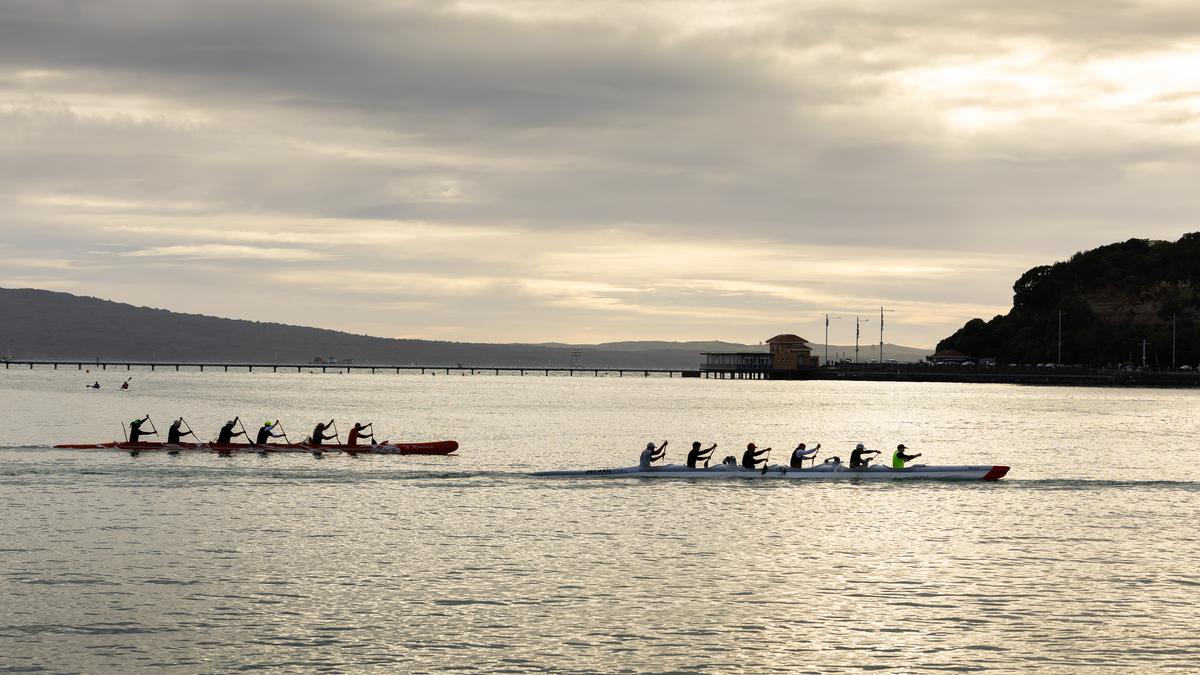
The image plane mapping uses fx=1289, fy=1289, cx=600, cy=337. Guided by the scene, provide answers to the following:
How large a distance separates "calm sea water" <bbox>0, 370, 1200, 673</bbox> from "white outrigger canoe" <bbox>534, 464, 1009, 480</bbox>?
62 centimetres

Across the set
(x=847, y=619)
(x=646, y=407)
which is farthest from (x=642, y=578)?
(x=646, y=407)

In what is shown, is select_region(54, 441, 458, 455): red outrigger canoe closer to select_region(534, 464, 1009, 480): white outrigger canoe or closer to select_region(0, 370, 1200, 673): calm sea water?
select_region(0, 370, 1200, 673): calm sea water

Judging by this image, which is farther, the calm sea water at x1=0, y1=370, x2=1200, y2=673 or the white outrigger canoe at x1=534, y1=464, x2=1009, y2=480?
the white outrigger canoe at x1=534, y1=464, x2=1009, y2=480

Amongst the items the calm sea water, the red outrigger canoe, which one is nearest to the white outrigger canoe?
the calm sea water

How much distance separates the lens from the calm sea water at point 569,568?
25.4 m

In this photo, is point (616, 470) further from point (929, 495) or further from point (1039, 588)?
point (1039, 588)

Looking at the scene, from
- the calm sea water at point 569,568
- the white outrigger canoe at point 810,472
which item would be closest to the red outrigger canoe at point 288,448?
the calm sea water at point 569,568

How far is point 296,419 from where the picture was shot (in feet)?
416

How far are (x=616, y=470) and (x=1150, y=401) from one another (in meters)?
148

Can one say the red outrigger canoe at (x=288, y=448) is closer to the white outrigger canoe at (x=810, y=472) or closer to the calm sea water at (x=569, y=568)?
the calm sea water at (x=569, y=568)

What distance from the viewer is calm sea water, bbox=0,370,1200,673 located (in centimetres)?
2539

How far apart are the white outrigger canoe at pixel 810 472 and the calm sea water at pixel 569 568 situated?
62 centimetres

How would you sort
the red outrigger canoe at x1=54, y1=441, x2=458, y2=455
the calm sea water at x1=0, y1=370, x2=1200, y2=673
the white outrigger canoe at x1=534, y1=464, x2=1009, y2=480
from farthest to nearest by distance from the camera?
1. the red outrigger canoe at x1=54, y1=441, x2=458, y2=455
2. the white outrigger canoe at x1=534, y1=464, x2=1009, y2=480
3. the calm sea water at x1=0, y1=370, x2=1200, y2=673

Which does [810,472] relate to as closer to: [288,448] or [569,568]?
[569,568]
